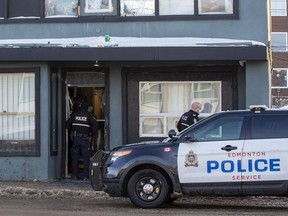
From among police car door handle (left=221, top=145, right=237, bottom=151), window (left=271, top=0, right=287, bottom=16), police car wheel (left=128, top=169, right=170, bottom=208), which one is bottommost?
police car wheel (left=128, top=169, right=170, bottom=208)

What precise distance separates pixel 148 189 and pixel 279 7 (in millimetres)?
44135

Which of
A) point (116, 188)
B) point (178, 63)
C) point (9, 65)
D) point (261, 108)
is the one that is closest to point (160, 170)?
point (116, 188)

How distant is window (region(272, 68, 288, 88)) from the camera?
52094 mm

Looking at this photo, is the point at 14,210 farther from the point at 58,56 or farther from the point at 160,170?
the point at 58,56

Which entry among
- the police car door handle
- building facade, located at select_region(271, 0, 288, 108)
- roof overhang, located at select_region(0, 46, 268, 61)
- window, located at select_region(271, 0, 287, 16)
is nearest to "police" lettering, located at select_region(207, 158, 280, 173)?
the police car door handle

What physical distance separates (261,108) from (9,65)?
693 centimetres

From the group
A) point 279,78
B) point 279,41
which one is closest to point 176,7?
point 279,41

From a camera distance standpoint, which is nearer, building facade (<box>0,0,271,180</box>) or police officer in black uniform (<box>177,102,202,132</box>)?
police officer in black uniform (<box>177,102,202,132</box>)

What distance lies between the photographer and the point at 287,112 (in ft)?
34.3

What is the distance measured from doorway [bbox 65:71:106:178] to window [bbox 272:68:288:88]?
125 ft

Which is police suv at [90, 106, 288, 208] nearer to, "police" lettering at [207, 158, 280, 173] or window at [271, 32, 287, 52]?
"police" lettering at [207, 158, 280, 173]

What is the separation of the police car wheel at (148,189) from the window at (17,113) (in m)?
4.85

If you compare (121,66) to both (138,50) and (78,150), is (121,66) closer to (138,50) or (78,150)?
(138,50)

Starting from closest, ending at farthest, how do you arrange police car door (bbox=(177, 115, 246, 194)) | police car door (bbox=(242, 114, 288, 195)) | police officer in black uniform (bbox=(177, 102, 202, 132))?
police car door (bbox=(242, 114, 288, 195)) < police car door (bbox=(177, 115, 246, 194)) < police officer in black uniform (bbox=(177, 102, 202, 132))
